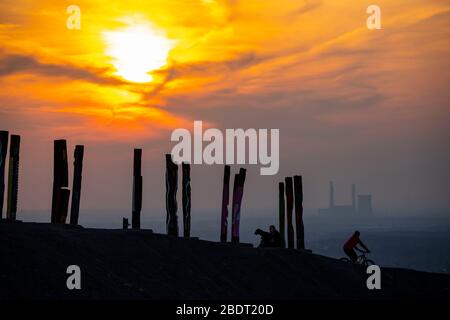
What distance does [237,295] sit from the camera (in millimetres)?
23266

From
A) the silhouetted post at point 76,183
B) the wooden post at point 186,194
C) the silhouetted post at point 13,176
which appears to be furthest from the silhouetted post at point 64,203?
the wooden post at point 186,194

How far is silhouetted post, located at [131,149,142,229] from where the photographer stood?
28500mm

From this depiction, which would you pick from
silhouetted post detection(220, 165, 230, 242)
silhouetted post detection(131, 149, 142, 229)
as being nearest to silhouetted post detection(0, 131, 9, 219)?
silhouetted post detection(131, 149, 142, 229)

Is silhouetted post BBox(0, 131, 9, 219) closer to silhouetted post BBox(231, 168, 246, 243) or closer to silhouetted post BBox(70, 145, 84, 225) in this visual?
silhouetted post BBox(70, 145, 84, 225)

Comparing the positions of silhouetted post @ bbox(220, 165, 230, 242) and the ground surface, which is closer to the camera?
the ground surface

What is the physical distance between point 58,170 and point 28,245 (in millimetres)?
6325

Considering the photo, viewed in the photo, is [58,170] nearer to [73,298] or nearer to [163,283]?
[163,283]

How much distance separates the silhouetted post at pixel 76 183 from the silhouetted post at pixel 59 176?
49 cm

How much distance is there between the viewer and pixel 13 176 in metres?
26.3

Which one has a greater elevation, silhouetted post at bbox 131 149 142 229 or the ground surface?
silhouetted post at bbox 131 149 142 229

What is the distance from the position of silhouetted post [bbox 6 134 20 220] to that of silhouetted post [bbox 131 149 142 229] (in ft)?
14.0

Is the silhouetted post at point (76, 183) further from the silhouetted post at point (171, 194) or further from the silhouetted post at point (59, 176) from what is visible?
the silhouetted post at point (171, 194)

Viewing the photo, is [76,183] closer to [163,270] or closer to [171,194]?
[171,194]
